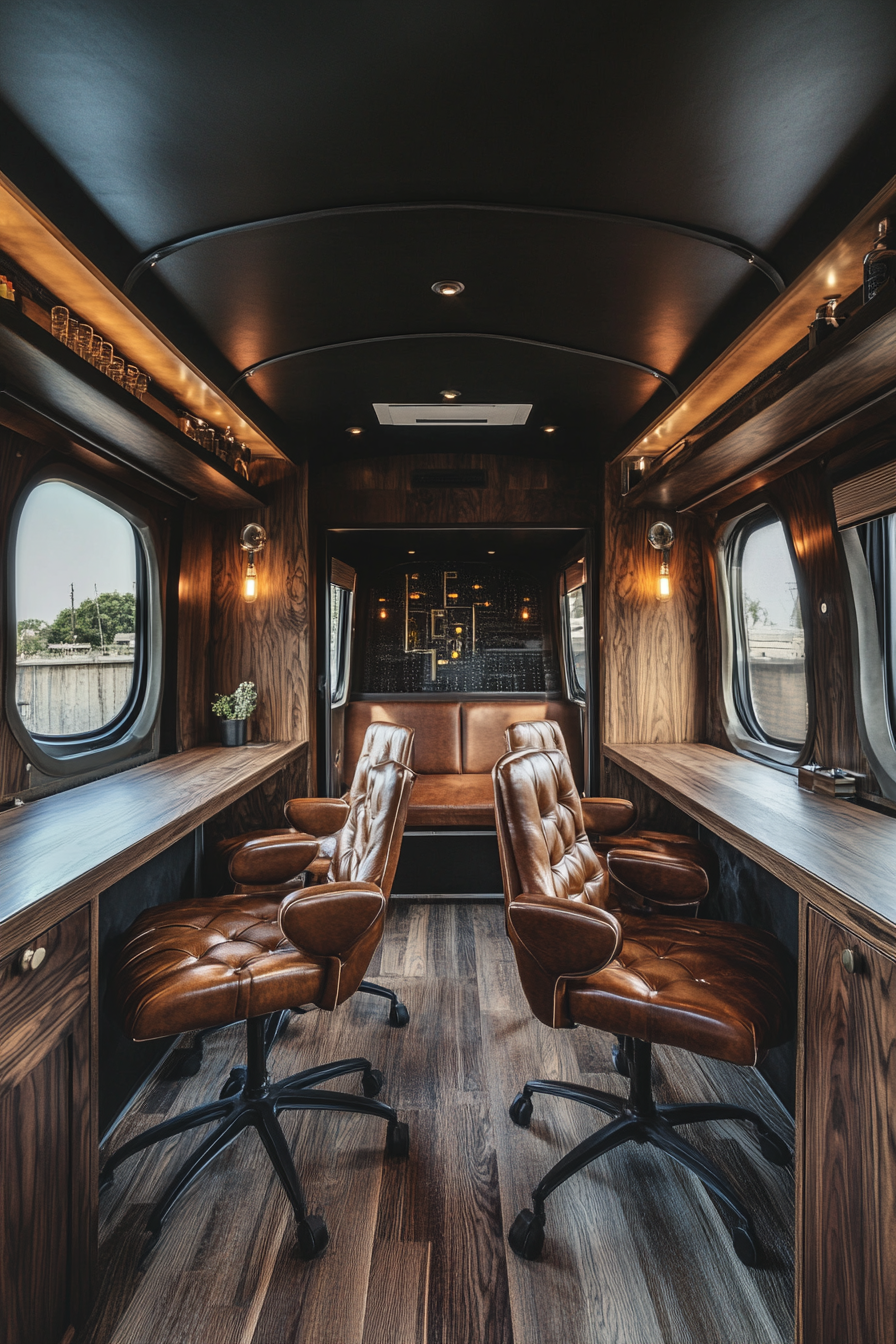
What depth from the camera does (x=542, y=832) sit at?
2117 millimetres

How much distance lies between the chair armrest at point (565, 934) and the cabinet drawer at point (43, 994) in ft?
3.36

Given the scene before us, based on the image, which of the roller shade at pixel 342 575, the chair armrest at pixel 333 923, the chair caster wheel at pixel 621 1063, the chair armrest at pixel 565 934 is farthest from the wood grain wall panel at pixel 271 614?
the chair armrest at pixel 565 934

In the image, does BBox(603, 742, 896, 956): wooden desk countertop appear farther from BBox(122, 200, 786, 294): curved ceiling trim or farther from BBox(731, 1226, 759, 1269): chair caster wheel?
BBox(122, 200, 786, 294): curved ceiling trim

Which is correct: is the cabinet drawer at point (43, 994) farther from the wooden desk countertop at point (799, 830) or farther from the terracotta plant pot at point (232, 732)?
the terracotta plant pot at point (232, 732)

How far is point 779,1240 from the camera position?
1.78 metres

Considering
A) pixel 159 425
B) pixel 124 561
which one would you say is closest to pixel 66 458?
pixel 159 425

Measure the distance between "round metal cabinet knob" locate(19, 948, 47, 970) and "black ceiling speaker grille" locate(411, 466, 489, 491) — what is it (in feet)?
11.5

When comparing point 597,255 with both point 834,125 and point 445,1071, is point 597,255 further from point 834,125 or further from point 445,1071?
point 445,1071

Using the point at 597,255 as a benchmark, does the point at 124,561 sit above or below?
below

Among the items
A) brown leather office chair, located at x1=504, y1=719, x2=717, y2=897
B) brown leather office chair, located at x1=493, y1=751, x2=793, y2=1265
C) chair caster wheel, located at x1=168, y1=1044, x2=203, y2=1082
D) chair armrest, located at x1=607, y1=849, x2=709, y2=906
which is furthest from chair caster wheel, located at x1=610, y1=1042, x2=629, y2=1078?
chair caster wheel, located at x1=168, y1=1044, x2=203, y2=1082

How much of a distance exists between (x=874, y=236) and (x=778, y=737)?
2.19 meters

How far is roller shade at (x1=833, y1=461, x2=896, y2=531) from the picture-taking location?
2154 millimetres

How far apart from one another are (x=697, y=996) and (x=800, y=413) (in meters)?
1.74

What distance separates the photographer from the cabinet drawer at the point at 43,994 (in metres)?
1.27
